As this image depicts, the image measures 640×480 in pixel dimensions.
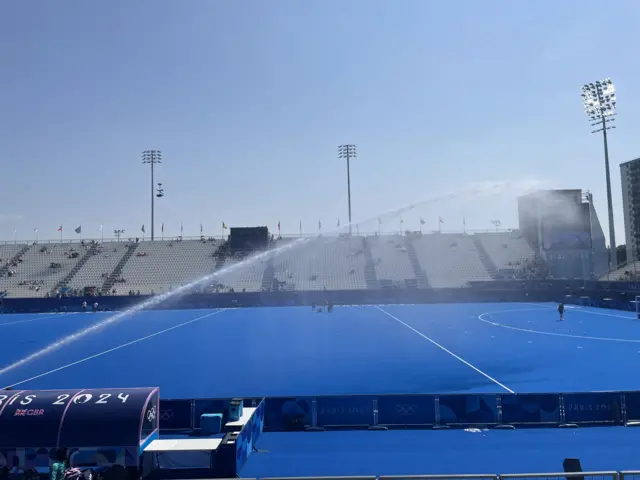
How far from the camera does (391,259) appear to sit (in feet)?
260

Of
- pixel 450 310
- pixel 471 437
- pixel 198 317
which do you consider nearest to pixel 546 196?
pixel 450 310

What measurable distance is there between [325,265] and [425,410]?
6447 centimetres

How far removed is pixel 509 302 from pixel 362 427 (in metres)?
50.7

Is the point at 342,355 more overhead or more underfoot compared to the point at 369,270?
more underfoot

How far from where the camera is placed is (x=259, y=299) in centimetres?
6469

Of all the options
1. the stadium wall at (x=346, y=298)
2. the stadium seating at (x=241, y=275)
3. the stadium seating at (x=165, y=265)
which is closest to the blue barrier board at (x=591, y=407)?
the stadium wall at (x=346, y=298)

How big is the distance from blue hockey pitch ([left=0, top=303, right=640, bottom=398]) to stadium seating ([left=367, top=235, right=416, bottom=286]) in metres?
29.8

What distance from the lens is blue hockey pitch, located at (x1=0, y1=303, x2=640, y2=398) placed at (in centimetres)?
1866

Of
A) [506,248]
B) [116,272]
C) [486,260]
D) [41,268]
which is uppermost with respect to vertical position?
[506,248]

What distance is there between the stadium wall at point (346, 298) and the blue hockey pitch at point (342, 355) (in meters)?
15.6

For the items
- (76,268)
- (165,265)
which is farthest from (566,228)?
(76,268)

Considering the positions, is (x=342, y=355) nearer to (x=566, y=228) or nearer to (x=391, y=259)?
(x=566, y=228)

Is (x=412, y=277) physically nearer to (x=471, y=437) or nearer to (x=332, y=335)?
(x=332, y=335)

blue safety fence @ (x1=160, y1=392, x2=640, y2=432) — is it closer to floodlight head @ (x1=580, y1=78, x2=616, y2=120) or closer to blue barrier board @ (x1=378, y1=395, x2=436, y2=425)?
blue barrier board @ (x1=378, y1=395, x2=436, y2=425)
